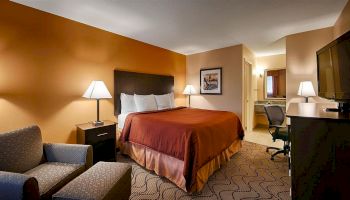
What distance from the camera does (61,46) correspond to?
2719 millimetres

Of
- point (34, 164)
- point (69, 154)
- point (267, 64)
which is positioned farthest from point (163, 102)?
point (267, 64)

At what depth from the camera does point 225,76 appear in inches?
181

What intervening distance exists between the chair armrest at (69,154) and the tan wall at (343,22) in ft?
12.8

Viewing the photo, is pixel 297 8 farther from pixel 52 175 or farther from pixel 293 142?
pixel 52 175

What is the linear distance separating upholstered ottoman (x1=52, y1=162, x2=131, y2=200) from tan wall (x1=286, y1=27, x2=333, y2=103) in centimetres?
375

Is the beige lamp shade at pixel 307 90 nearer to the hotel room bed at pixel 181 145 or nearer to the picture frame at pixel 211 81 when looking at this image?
the hotel room bed at pixel 181 145

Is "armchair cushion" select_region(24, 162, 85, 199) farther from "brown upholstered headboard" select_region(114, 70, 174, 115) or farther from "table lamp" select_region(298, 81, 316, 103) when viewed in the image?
"table lamp" select_region(298, 81, 316, 103)

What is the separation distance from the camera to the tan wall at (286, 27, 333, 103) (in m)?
3.38

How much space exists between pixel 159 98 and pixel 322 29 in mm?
3636

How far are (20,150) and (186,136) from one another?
5.60 ft

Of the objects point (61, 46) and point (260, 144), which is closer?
point (61, 46)

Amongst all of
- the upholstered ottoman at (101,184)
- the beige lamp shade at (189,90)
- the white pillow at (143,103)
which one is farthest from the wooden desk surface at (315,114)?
the beige lamp shade at (189,90)

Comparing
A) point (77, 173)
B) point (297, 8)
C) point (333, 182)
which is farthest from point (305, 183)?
point (297, 8)

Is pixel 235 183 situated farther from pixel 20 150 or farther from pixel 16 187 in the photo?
pixel 20 150
